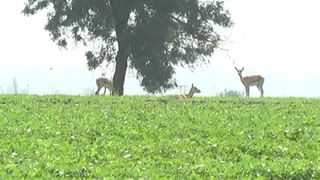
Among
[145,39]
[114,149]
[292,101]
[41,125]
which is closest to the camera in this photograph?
[114,149]

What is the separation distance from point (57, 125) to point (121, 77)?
66.1ft

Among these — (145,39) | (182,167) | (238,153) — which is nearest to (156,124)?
(238,153)

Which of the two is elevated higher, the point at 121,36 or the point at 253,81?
the point at 121,36

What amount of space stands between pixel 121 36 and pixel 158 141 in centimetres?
Result: 2139

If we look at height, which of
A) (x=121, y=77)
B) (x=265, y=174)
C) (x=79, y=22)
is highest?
(x=79, y=22)

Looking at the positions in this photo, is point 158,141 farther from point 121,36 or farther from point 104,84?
point 121,36

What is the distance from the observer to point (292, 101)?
72.2ft

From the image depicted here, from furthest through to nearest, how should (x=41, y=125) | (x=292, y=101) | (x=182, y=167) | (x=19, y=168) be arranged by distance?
(x=292, y=101) < (x=41, y=125) < (x=182, y=167) < (x=19, y=168)

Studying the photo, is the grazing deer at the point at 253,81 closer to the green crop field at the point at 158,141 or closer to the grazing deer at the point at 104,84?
the grazing deer at the point at 104,84

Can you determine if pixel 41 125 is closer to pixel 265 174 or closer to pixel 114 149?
pixel 114 149

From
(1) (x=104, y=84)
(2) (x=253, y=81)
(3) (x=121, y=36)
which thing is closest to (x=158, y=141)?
(1) (x=104, y=84)

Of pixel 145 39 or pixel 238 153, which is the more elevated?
pixel 145 39

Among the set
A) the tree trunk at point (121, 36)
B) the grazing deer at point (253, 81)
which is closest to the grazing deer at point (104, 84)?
the tree trunk at point (121, 36)

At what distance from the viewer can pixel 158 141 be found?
1248 centimetres
